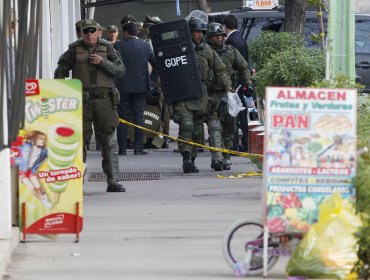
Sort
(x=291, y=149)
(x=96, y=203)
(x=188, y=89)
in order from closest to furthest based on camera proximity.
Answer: (x=291, y=149) → (x=96, y=203) → (x=188, y=89)

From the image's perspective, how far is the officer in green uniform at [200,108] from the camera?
17.1 meters

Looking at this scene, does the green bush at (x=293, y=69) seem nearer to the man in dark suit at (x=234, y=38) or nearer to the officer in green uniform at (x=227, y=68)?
the officer in green uniform at (x=227, y=68)

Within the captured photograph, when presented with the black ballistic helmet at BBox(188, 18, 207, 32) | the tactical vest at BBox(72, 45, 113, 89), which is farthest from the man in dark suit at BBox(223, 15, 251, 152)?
the tactical vest at BBox(72, 45, 113, 89)

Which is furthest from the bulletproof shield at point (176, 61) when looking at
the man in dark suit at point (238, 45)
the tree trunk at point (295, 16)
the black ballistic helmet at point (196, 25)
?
the tree trunk at point (295, 16)

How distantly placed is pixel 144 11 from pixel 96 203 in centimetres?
3066

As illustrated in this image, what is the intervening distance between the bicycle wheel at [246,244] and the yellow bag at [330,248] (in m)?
0.37

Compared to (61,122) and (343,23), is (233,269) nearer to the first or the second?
(61,122)

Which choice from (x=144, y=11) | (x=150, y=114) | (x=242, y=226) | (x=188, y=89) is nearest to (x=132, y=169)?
(x=188, y=89)

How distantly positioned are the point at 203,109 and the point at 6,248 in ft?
24.0

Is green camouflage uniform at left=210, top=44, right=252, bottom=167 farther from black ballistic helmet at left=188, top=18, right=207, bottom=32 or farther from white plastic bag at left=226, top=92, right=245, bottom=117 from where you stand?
black ballistic helmet at left=188, top=18, right=207, bottom=32

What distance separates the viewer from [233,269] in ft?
30.0

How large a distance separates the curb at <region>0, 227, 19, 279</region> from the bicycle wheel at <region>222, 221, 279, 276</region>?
5.12 feet

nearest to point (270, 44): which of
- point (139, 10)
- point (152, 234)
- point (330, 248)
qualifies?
point (152, 234)

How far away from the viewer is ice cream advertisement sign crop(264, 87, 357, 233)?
29.3ft
